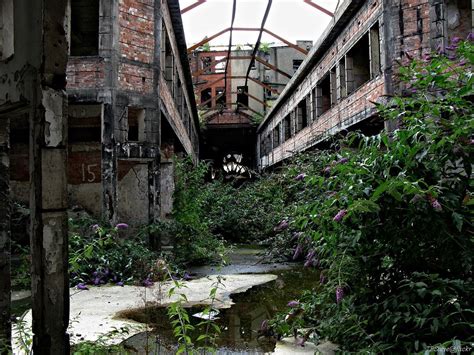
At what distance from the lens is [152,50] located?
9.85 m

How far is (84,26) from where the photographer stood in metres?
11.0

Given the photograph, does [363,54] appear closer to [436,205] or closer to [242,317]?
[242,317]

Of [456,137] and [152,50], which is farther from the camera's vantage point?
[152,50]

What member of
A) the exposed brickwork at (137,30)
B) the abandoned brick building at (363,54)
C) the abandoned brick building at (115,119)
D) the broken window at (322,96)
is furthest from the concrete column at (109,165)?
the broken window at (322,96)

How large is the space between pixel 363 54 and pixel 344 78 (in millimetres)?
858

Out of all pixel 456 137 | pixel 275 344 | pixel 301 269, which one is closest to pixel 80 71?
pixel 301 269

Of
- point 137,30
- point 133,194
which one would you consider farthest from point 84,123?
point 137,30

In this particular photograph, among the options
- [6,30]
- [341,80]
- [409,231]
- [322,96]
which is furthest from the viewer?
[322,96]

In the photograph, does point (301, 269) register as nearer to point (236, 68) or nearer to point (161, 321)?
point (161, 321)

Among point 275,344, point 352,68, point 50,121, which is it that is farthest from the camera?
point 352,68

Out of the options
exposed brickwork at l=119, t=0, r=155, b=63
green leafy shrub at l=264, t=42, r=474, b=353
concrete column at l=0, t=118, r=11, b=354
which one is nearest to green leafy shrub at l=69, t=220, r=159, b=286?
concrete column at l=0, t=118, r=11, b=354

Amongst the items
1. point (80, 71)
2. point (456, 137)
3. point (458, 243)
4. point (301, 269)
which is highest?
point (80, 71)

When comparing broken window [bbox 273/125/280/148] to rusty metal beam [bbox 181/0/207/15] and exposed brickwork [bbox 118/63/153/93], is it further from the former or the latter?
exposed brickwork [bbox 118/63/153/93]

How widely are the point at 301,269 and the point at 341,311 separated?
16.4ft
